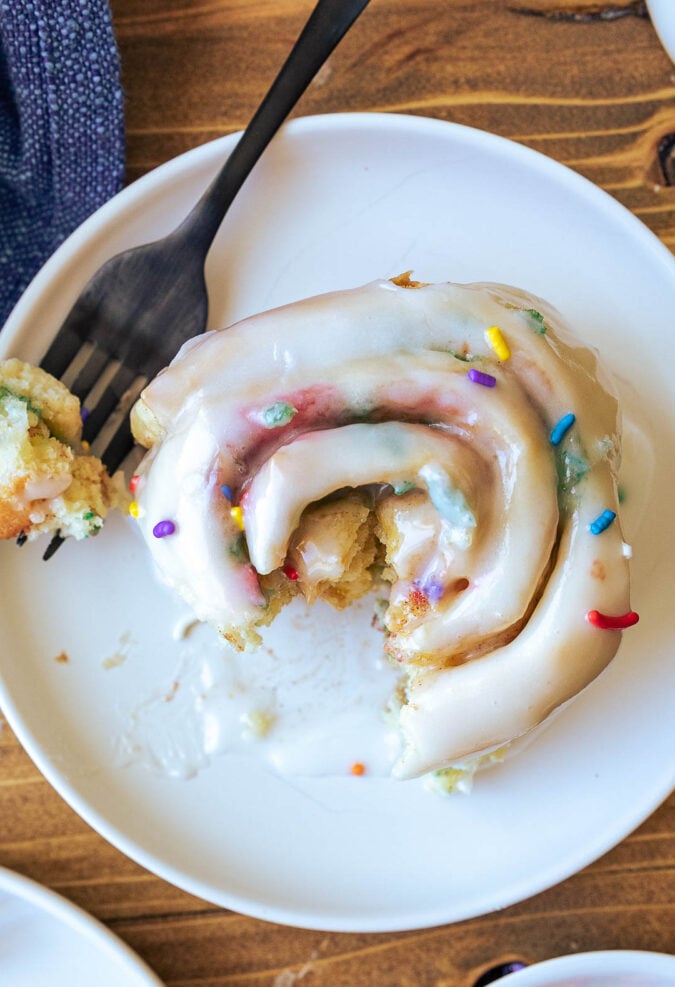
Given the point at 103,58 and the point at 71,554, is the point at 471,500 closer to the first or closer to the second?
the point at 71,554

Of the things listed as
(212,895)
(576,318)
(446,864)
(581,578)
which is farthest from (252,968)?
(576,318)

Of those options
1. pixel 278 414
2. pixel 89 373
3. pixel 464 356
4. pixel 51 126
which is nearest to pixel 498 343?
pixel 464 356

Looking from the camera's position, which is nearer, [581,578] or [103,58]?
[581,578]

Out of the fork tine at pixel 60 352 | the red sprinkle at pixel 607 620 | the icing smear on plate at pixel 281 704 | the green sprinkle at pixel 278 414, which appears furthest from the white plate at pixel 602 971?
the fork tine at pixel 60 352

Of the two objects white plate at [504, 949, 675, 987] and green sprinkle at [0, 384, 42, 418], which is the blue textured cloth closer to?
green sprinkle at [0, 384, 42, 418]

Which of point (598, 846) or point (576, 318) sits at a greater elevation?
point (576, 318)

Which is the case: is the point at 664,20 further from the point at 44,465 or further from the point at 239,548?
the point at 44,465
